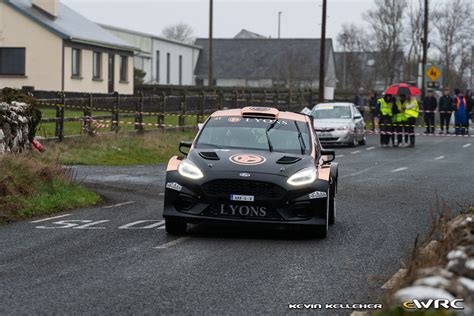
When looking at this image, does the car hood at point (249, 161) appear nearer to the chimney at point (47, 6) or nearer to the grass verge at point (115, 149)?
the grass verge at point (115, 149)

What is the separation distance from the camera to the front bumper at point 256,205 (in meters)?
12.7

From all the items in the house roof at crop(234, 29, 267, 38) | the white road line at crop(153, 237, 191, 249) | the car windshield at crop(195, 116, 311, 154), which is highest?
the house roof at crop(234, 29, 267, 38)

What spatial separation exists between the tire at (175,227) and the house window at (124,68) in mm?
46816

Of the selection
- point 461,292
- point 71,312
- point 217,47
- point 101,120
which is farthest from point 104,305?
point 217,47

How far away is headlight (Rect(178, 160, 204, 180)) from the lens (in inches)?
507

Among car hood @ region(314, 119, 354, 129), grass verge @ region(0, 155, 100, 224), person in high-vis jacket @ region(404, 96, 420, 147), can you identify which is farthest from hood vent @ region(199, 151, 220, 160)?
person in high-vis jacket @ region(404, 96, 420, 147)

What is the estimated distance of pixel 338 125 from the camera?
35750mm

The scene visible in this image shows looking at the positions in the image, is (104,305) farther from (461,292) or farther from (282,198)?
(282,198)

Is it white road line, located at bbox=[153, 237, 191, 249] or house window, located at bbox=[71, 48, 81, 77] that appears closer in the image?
white road line, located at bbox=[153, 237, 191, 249]

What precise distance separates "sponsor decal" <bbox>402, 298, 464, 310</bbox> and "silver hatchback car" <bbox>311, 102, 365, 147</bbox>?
29421mm

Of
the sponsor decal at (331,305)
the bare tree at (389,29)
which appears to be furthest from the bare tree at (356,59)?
the sponsor decal at (331,305)

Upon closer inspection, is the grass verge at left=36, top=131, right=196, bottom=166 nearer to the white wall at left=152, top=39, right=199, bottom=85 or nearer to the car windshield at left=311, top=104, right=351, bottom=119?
the car windshield at left=311, top=104, right=351, bottom=119

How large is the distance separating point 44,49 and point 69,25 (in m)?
3.12

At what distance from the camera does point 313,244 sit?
12.5 metres
